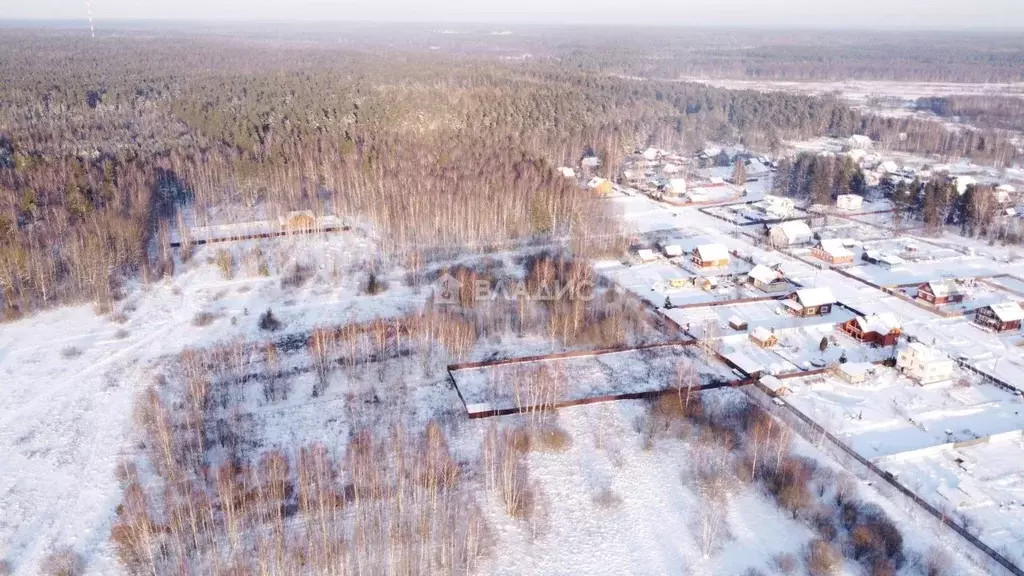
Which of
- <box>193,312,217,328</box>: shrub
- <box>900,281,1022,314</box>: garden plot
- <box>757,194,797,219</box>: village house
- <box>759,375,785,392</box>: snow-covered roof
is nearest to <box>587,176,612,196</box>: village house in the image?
<box>757,194,797,219</box>: village house

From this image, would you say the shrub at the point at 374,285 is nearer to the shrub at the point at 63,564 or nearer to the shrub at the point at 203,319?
the shrub at the point at 203,319

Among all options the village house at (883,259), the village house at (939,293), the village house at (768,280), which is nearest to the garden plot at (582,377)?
the village house at (768,280)

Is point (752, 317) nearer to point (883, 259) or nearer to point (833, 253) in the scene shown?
point (833, 253)

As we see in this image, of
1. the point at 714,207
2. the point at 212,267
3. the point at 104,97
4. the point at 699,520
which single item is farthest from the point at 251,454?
Result: the point at 104,97

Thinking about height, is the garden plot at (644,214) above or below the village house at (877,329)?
above

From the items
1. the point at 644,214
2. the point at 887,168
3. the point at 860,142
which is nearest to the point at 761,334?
the point at 644,214

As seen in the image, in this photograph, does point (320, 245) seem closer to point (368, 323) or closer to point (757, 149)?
point (368, 323)
